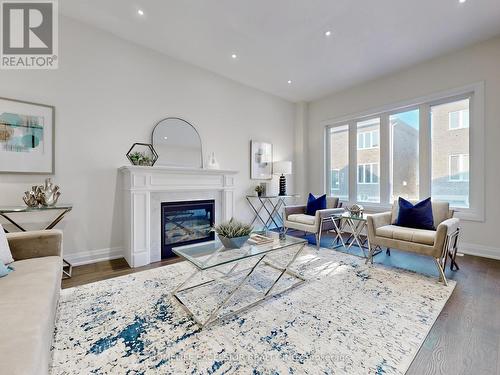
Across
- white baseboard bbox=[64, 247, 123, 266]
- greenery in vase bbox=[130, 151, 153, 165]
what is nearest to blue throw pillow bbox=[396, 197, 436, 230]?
greenery in vase bbox=[130, 151, 153, 165]

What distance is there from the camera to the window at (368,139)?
4586mm

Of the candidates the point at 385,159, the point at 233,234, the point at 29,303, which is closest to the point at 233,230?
the point at 233,234

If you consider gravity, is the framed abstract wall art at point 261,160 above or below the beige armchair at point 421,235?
above

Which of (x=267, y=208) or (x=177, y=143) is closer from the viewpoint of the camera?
(x=177, y=143)

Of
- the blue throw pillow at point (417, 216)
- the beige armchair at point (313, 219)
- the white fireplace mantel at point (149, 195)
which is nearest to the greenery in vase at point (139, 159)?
the white fireplace mantel at point (149, 195)

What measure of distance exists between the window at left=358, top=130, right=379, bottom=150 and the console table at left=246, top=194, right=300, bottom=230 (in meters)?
1.73

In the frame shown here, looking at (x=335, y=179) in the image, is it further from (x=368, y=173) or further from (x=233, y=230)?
(x=233, y=230)

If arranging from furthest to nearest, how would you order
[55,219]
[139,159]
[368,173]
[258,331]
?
[368,173] → [139,159] → [55,219] → [258,331]

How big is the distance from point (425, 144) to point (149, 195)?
14.5 ft

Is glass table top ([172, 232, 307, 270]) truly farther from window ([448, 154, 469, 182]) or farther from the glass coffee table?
window ([448, 154, 469, 182])

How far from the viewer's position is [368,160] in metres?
4.68

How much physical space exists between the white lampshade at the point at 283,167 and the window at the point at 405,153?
1.92m

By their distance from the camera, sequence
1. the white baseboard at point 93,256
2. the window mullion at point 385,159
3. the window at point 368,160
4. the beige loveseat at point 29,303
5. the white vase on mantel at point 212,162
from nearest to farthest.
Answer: the beige loveseat at point 29,303, the white baseboard at point 93,256, the white vase on mantel at point 212,162, the window mullion at point 385,159, the window at point 368,160

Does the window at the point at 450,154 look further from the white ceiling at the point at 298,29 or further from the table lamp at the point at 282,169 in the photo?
the table lamp at the point at 282,169
